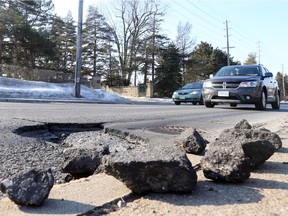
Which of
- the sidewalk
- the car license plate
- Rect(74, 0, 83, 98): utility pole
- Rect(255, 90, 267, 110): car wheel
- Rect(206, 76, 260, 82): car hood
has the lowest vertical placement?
the sidewalk

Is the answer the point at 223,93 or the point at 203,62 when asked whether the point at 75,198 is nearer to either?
the point at 223,93

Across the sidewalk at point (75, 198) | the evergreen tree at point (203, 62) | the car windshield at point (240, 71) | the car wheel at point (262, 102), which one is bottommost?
the sidewalk at point (75, 198)

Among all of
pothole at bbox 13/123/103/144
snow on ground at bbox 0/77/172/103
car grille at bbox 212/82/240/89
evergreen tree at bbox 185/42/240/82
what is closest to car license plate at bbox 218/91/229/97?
car grille at bbox 212/82/240/89

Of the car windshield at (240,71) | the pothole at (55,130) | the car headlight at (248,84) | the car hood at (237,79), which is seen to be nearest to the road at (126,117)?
the pothole at (55,130)

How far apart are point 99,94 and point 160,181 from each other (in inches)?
913

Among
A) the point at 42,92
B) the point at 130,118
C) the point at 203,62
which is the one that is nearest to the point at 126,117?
the point at 130,118

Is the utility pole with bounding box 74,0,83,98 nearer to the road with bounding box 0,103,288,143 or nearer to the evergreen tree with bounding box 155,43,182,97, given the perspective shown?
the road with bounding box 0,103,288,143

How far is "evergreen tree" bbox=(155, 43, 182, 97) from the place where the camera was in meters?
46.2

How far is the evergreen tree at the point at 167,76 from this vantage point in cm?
4619

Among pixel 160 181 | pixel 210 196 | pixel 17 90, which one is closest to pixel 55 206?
pixel 160 181

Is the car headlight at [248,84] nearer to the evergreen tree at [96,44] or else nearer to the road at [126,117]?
the road at [126,117]

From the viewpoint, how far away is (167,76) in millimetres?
46375

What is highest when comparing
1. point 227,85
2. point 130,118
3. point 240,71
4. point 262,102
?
point 240,71

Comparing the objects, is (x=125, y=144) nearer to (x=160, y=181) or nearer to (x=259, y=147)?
(x=259, y=147)
